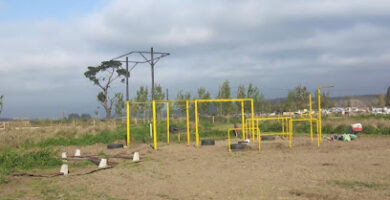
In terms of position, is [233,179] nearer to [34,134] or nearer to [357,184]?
[357,184]

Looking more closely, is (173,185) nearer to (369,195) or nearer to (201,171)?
(201,171)

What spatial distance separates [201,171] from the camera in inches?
375

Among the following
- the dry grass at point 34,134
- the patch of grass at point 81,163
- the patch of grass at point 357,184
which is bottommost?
the patch of grass at point 81,163

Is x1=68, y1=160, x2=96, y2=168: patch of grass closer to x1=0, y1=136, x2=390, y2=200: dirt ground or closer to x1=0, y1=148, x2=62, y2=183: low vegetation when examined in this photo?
x1=0, y1=148, x2=62, y2=183: low vegetation

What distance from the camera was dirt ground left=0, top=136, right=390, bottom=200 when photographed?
22.2ft

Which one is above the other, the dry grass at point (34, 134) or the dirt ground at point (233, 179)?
the dry grass at point (34, 134)

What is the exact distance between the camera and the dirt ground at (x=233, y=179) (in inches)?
266

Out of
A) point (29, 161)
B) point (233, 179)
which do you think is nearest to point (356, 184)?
point (233, 179)

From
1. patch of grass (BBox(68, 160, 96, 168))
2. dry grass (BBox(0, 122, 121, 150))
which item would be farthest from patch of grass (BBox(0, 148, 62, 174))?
dry grass (BBox(0, 122, 121, 150))

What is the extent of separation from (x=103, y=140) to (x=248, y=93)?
90.5 feet

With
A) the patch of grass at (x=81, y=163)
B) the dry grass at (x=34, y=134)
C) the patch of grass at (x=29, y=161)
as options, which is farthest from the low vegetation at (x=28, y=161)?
the dry grass at (x=34, y=134)

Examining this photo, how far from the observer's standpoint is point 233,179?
8203mm

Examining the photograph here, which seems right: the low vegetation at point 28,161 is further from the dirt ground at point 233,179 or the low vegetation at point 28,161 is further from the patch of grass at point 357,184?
the patch of grass at point 357,184

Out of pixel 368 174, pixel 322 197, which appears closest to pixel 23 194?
pixel 322 197
